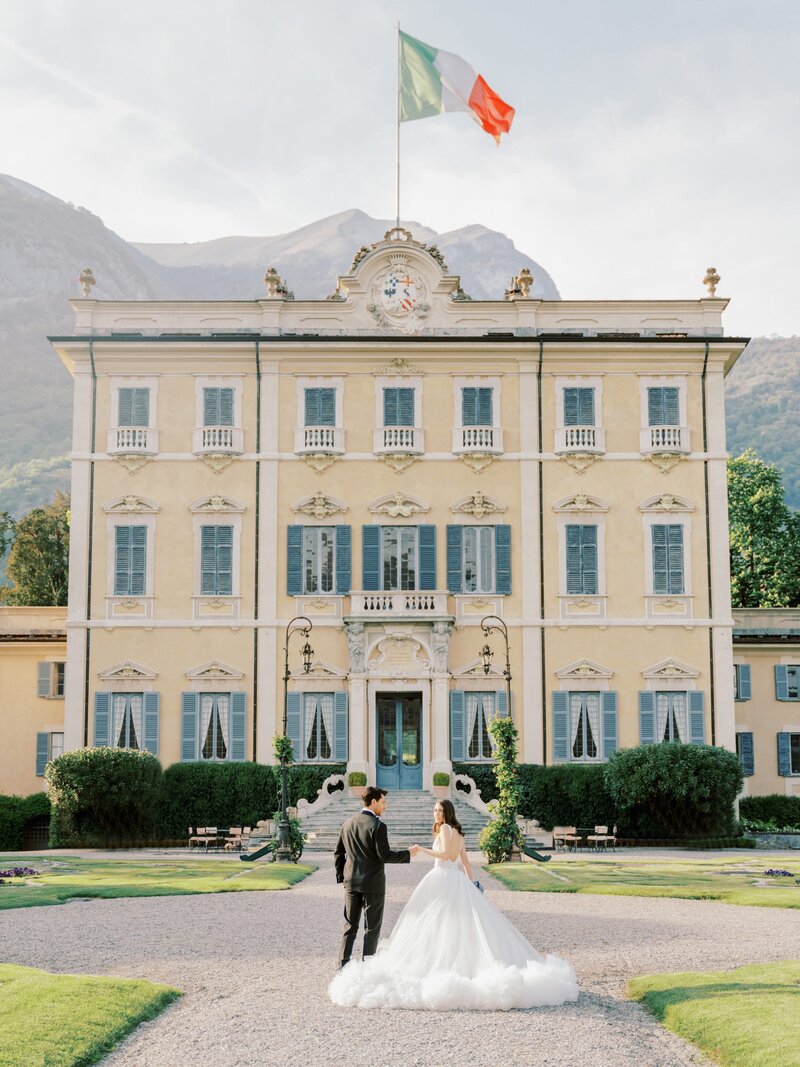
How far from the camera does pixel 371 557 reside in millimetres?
38562

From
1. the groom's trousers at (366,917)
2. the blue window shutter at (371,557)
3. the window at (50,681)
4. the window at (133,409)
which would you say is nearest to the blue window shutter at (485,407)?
the blue window shutter at (371,557)

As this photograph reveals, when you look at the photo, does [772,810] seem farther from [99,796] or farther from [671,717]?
[99,796]

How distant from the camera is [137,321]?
39.9m

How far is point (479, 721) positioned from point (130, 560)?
11.3 metres

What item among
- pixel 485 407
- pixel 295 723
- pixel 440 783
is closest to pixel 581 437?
pixel 485 407

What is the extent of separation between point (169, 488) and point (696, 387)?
16.1 meters

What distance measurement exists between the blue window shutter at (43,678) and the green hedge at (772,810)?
2167 centimetres

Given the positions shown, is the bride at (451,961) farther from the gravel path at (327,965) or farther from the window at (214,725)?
the window at (214,725)

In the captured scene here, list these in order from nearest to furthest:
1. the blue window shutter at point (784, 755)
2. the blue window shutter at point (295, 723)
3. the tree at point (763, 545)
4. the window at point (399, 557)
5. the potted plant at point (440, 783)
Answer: the potted plant at point (440, 783) → the blue window shutter at point (295, 723) → the window at point (399, 557) → the blue window shutter at point (784, 755) → the tree at point (763, 545)

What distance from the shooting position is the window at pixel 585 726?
124ft

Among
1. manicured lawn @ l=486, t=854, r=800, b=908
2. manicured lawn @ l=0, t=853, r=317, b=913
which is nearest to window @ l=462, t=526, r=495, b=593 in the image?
manicured lawn @ l=486, t=854, r=800, b=908

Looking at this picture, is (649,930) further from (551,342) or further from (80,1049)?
(551,342)

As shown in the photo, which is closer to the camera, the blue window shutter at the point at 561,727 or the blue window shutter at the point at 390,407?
the blue window shutter at the point at 561,727

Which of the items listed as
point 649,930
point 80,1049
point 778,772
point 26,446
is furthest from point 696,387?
point 26,446
